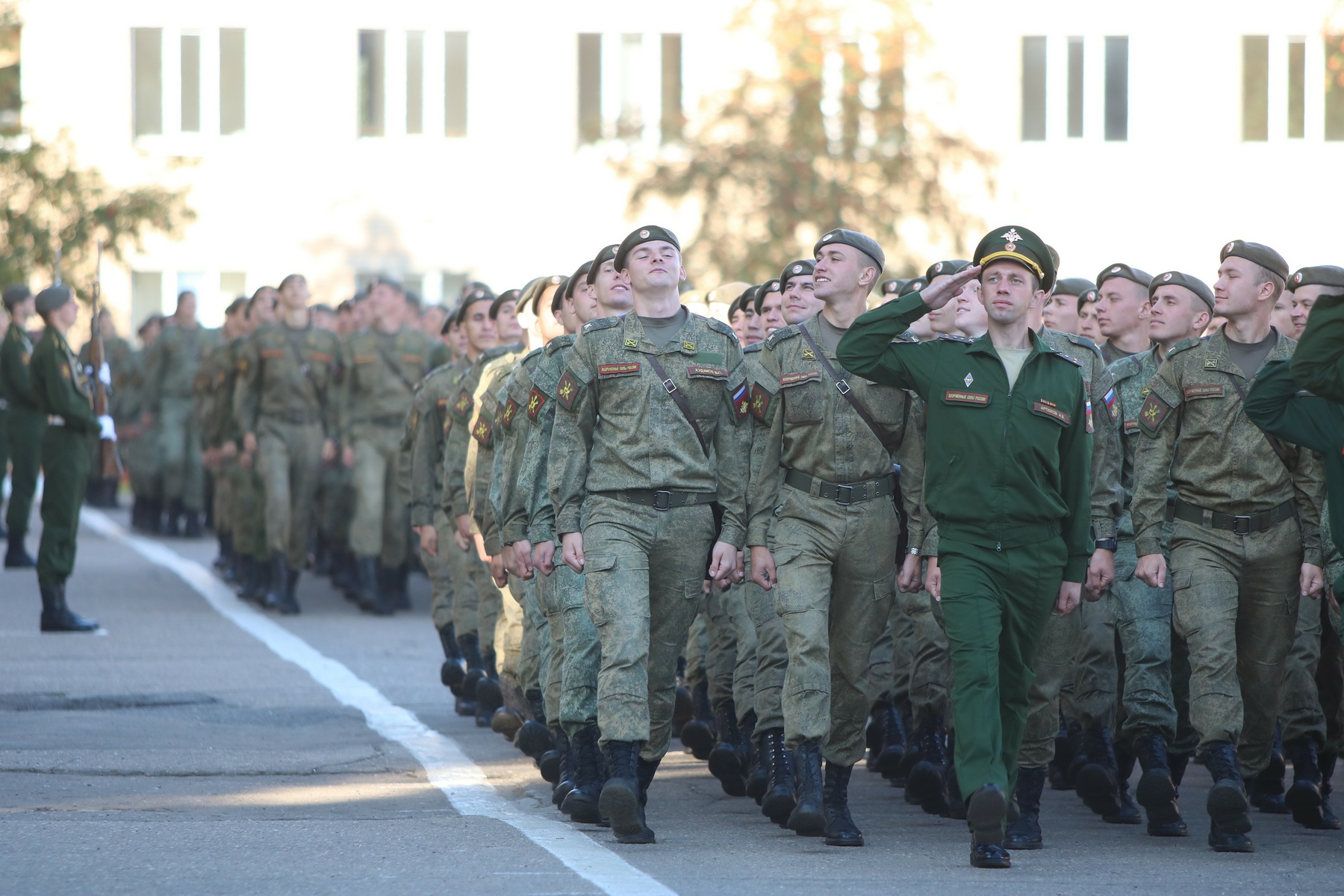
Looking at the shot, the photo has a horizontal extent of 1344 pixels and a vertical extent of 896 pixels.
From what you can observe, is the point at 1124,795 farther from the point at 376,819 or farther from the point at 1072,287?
the point at 1072,287

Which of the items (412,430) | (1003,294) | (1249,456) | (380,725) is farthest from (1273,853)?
(412,430)

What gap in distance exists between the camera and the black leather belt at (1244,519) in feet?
26.3

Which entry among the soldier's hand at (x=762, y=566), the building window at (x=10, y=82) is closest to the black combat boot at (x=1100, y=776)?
the soldier's hand at (x=762, y=566)

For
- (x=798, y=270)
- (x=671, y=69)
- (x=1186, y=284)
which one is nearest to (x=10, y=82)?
(x=671, y=69)

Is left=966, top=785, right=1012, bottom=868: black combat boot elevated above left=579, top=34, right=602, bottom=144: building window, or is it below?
below

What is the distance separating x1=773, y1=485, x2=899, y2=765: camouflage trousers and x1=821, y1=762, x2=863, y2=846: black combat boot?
0.16ft

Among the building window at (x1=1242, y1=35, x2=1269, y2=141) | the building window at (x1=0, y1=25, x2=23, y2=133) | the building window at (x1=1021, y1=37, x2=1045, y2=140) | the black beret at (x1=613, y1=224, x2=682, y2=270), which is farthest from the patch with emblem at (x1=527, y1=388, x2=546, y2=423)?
the building window at (x1=1242, y1=35, x2=1269, y2=141)

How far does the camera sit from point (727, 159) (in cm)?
2884

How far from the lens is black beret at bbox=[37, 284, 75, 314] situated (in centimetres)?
1467

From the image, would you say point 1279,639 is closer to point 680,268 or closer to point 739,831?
point 739,831

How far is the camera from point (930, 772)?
8.77 m

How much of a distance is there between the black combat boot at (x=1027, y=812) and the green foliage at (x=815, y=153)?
813 inches

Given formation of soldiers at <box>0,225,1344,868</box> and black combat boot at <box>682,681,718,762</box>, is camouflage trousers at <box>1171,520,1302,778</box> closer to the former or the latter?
formation of soldiers at <box>0,225,1344,868</box>

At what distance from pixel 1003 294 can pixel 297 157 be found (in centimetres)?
2549
